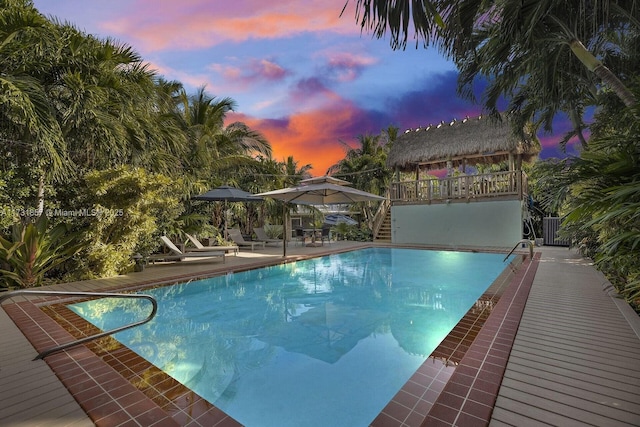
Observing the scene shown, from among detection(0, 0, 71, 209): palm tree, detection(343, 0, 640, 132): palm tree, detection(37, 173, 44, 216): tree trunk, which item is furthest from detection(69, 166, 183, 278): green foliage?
detection(343, 0, 640, 132): palm tree

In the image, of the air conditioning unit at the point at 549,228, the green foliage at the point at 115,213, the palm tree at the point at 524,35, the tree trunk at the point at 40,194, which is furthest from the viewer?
the air conditioning unit at the point at 549,228

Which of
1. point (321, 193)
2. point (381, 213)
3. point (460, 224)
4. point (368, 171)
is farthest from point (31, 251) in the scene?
point (368, 171)

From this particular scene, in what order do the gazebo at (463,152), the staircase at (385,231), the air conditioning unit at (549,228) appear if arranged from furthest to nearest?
the staircase at (385,231) → the air conditioning unit at (549,228) → the gazebo at (463,152)

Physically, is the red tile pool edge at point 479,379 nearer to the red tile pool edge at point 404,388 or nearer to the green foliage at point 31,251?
the red tile pool edge at point 404,388

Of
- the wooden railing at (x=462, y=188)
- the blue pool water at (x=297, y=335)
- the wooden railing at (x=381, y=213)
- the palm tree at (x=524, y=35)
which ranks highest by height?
the palm tree at (x=524, y=35)

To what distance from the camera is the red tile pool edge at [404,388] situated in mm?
2155

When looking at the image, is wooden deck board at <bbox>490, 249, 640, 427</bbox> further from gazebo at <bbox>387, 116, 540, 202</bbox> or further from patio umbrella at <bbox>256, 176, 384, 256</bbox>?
gazebo at <bbox>387, 116, 540, 202</bbox>

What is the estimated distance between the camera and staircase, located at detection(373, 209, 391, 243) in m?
16.2

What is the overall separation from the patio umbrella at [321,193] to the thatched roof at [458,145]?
6.08 m

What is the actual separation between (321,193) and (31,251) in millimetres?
8331

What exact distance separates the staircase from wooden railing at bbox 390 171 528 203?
1.11m

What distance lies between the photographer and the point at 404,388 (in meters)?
2.60

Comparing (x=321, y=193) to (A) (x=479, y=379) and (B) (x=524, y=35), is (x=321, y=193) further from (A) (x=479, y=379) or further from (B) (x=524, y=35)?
(A) (x=479, y=379)

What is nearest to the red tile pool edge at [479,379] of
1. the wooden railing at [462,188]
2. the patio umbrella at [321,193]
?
the patio umbrella at [321,193]
